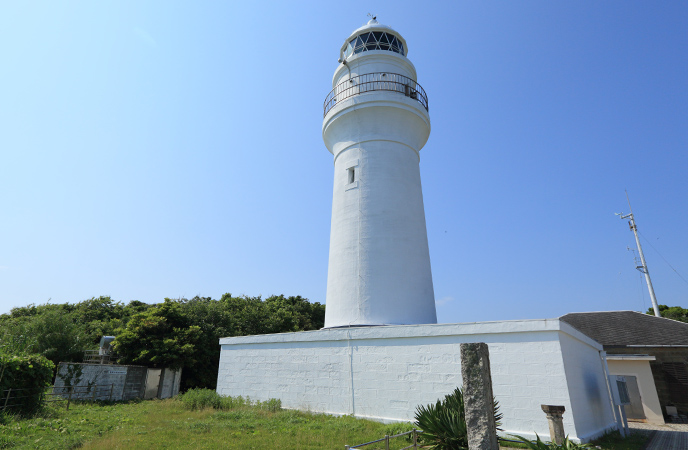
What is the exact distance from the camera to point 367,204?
1269 cm

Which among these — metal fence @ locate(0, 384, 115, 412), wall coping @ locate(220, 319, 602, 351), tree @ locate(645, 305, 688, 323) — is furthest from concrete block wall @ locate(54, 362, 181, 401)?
tree @ locate(645, 305, 688, 323)

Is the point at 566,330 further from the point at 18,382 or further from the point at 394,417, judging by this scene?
the point at 18,382

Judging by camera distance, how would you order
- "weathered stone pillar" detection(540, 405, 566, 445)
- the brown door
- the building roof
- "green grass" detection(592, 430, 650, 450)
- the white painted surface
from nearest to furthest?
"weathered stone pillar" detection(540, 405, 566, 445) < "green grass" detection(592, 430, 650, 450) < the white painted surface < the brown door < the building roof

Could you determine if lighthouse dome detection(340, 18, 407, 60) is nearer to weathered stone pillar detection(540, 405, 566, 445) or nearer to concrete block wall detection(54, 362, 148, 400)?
weathered stone pillar detection(540, 405, 566, 445)

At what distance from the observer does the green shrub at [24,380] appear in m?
10.9

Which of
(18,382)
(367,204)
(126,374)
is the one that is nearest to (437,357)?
(367,204)

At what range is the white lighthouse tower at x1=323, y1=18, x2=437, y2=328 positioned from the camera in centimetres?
1177

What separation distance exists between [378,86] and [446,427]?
11.4 m

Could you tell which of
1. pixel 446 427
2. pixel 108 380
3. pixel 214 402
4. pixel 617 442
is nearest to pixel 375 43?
pixel 446 427

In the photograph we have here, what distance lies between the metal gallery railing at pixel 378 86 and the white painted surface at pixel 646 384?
12.0m

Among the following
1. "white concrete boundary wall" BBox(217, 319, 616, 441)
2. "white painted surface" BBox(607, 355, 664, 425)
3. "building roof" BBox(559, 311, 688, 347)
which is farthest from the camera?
"building roof" BBox(559, 311, 688, 347)

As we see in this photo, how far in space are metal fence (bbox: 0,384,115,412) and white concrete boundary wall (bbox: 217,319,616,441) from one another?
588 cm

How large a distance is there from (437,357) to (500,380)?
1448mm

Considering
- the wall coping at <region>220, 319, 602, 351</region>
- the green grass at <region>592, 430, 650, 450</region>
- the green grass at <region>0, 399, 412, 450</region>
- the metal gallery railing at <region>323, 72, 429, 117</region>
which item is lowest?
the green grass at <region>592, 430, 650, 450</region>
